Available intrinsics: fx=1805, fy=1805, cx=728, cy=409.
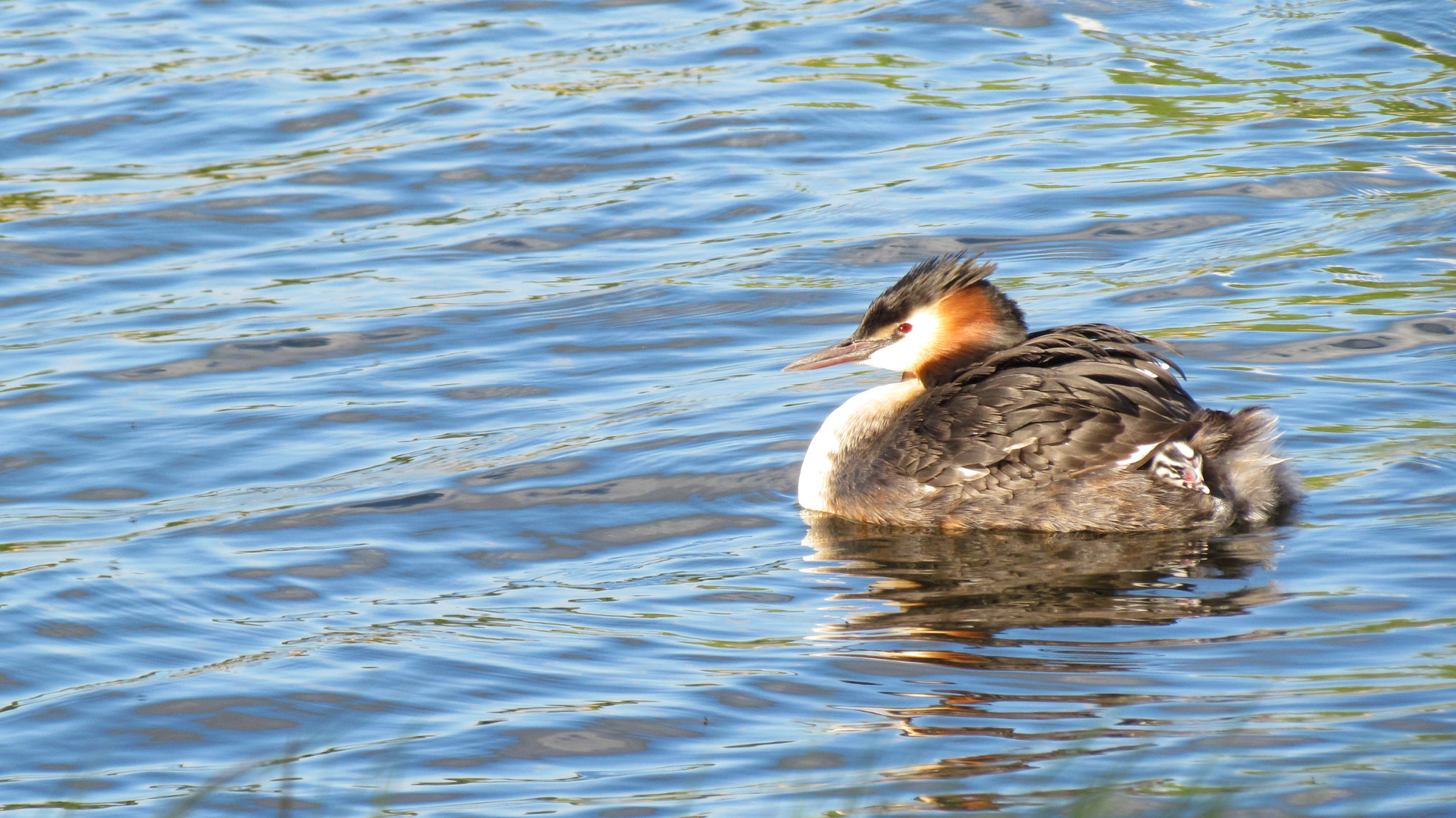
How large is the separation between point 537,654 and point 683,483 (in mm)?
2039

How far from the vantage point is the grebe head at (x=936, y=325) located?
7.79 metres

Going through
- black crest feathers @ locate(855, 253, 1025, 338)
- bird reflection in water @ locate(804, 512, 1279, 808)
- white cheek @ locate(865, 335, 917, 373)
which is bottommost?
bird reflection in water @ locate(804, 512, 1279, 808)

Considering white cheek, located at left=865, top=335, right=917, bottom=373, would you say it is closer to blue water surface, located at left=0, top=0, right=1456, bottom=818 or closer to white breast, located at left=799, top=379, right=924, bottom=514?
white breast, located at left=799, top=379, right=924, bottom=514

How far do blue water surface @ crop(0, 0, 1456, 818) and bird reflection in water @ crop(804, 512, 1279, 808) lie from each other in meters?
0.03

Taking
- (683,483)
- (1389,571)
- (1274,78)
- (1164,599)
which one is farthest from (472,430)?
(1274,78)

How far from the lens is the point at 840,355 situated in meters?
8.05

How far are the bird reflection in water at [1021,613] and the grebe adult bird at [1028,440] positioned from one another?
11 centimetres

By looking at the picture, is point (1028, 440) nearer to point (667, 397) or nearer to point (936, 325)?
point (936, 325)

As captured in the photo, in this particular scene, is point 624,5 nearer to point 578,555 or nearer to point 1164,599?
point 578,555

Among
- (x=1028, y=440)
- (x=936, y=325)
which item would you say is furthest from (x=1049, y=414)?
(x=936, y=325)

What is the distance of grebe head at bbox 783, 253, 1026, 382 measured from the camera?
7.79m

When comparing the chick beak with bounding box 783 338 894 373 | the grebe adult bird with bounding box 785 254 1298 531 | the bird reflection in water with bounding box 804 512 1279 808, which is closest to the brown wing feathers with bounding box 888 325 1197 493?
the grebe adult bird with bounding box 785 254 1298 531

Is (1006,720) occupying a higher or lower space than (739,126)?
lower

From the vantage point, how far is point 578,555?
23.9ft
